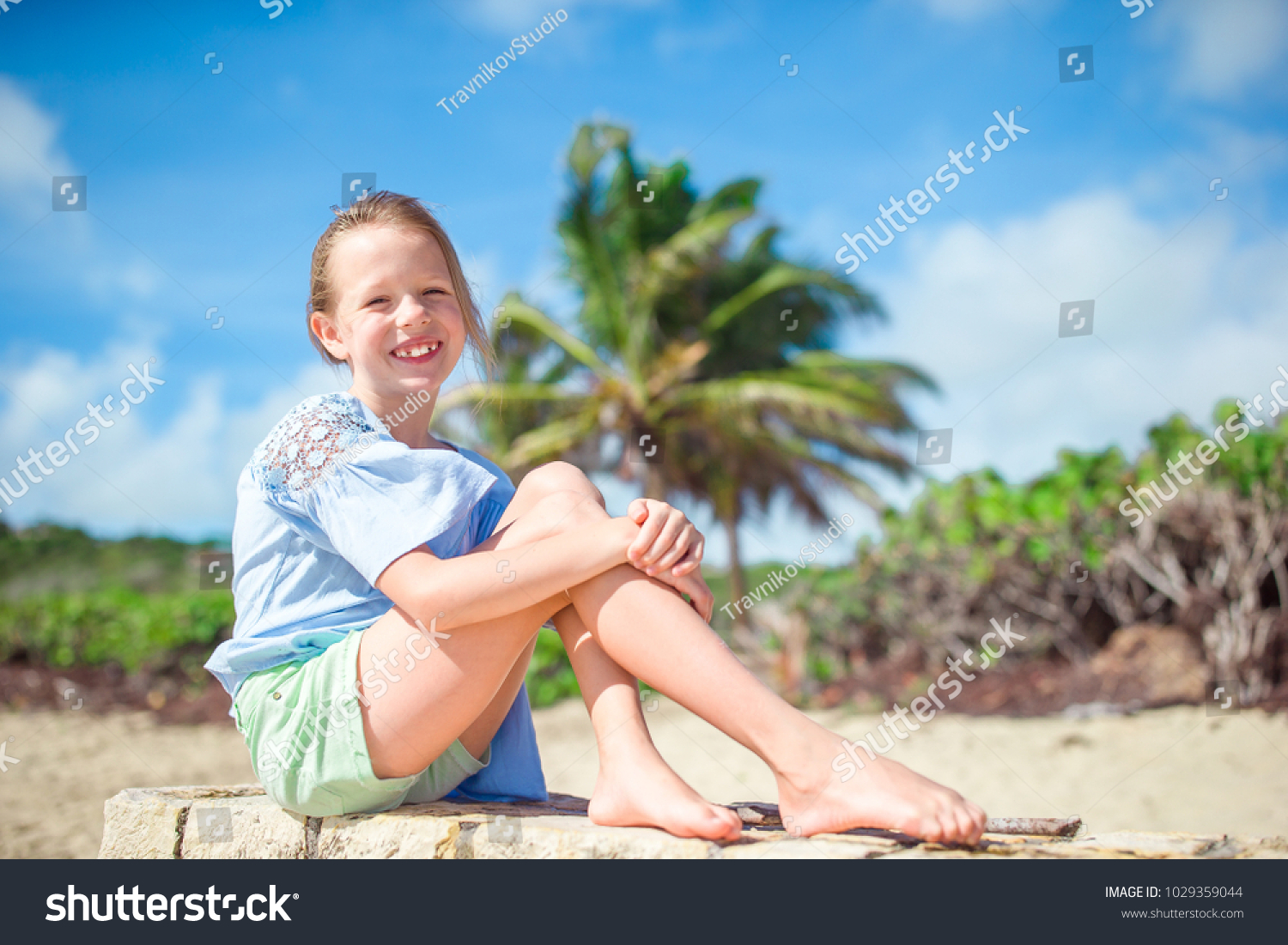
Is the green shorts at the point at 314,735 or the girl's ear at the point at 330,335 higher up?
the girl's ear at the point at 330,335

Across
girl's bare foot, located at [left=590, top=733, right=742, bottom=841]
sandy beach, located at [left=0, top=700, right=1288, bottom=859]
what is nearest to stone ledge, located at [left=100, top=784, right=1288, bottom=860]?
girl's bare foot, located at [left=590, top=733, right=742, bottom=841]

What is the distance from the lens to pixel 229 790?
2305mm

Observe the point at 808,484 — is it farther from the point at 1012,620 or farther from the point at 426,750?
the point at 426,750

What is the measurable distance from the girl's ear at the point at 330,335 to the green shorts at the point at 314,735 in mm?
680

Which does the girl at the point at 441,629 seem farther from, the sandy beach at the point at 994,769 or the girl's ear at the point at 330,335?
the sandy beach at the point at 994,769

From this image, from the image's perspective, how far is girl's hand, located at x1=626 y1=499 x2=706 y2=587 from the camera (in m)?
1.67

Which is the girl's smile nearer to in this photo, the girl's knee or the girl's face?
the girl's face

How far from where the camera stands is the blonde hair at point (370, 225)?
2.04 m

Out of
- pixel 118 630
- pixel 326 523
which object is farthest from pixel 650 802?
pixel 118 630

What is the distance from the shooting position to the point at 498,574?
1.59 metres

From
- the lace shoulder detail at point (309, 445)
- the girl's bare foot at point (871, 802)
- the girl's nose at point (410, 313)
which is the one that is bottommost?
the girl's bare foot at point (871, 802)

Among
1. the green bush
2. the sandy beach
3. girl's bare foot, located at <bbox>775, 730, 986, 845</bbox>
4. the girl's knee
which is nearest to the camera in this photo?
girl's bare foot, located at <bbox>775, 730, 986, 845</bbox>

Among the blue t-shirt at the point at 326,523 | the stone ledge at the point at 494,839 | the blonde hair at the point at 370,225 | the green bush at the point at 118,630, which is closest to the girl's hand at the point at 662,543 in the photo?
the blue t-shirt at the point at 326,523

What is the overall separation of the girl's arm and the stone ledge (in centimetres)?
46
